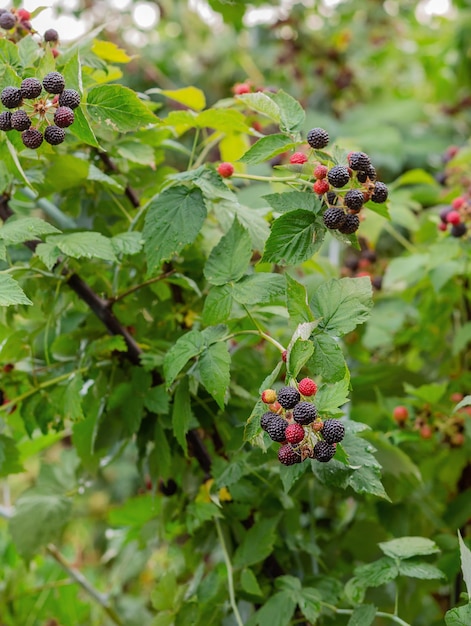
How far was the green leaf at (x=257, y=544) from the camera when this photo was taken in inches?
30.2

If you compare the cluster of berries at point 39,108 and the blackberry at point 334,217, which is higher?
the cluster of berries at point 39,108

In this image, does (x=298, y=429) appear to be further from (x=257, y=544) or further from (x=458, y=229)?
(x=458, y=229)

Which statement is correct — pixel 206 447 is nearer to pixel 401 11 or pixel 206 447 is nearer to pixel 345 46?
pixel 345 46

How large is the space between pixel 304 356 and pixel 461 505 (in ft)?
2.03

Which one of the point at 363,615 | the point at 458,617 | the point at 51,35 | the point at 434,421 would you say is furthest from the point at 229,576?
the point at 51,35

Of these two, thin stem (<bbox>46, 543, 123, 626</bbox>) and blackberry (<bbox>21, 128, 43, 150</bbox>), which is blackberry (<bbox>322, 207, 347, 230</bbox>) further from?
thin stem (<bbox>46, 543, 123, 626</bbox>)

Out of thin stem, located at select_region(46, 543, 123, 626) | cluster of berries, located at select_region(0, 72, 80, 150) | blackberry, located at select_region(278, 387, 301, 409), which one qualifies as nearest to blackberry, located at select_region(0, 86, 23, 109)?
cluster of berries, located at select_region(0, 72, 80, 150)

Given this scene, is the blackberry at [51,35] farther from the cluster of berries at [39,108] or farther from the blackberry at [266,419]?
the blackberry at [266,419]

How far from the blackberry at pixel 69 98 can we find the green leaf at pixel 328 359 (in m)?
0.27

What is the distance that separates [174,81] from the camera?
253 centimetres

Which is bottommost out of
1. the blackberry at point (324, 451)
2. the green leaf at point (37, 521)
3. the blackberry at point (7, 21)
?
the green leaf at point (37, 521)

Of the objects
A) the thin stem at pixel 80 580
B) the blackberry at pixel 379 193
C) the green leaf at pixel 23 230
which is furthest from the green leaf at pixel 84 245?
the thin stem at pixel 80 580

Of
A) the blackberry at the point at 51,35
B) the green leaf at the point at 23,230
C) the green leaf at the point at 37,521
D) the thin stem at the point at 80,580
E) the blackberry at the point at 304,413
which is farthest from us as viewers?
the thin stem at the point at 80,580

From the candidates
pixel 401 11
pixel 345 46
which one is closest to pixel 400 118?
pixel 345 46
